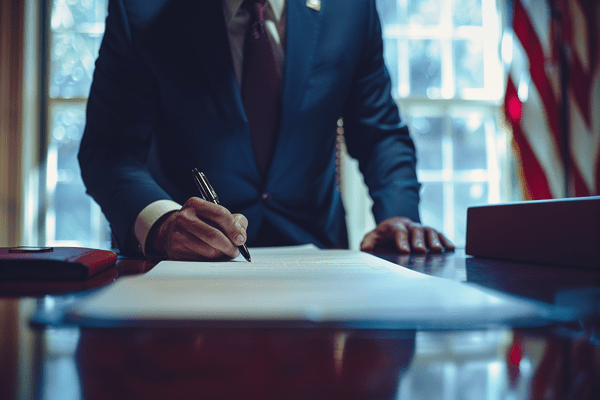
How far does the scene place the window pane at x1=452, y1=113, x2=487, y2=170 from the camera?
3.11 metres

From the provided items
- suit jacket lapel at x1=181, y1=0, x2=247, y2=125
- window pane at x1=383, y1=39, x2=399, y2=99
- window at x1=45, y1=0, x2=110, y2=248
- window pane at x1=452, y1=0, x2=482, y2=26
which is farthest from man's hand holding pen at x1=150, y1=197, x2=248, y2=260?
window pane at x1=452, y1=0, x2=482, y2=26

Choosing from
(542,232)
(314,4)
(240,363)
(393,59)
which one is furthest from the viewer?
(393,59)

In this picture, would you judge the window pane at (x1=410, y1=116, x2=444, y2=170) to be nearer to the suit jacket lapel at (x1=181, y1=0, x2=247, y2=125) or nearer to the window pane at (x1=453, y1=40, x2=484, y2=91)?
the window pane at (x1=453, y1=40, x2=484, y2=91)

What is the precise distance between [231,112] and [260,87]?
121mm

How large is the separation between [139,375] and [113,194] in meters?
0.77

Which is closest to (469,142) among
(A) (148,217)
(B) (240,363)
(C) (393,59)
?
(C) (393,59)

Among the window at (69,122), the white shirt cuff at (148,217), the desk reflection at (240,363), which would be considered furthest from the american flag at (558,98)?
the desk reflection at (240,363)

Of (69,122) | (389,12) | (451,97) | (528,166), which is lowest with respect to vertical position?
(528,166)

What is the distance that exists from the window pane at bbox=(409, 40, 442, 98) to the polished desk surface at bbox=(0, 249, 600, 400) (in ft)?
9.98

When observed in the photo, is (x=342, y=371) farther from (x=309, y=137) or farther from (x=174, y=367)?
(x=309, y=137)

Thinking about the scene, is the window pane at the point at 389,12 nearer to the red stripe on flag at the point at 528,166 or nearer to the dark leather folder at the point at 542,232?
the red stripe on flag at the point at 528,166

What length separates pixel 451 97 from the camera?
3064mm

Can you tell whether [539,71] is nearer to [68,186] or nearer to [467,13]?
[467,13]

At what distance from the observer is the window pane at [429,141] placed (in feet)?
10.1
